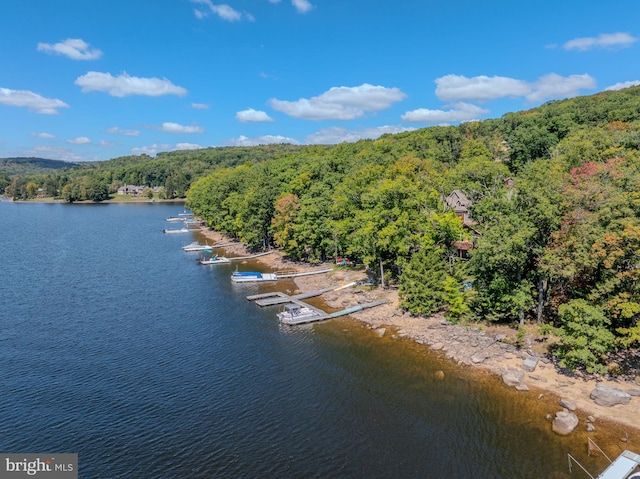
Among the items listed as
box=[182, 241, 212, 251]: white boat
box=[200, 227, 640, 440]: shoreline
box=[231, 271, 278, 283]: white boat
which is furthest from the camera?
box=[182, 241, 212, 251]: white boat

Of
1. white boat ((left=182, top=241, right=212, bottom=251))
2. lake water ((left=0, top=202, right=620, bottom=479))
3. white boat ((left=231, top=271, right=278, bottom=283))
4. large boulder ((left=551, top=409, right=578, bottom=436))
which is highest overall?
white boat ((left=182, top=241, right=212, bottom=251))

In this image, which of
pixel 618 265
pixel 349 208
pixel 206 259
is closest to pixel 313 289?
pixel 349 208

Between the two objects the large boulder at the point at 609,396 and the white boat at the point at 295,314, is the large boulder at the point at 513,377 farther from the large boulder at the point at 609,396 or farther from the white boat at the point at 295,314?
the white boat at the point at 295,314

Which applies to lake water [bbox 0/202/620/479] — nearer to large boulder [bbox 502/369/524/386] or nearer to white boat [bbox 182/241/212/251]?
large boulder [bbox 502/369/524/386]

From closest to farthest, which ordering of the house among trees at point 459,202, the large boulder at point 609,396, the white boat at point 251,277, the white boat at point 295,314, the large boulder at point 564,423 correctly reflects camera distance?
the large boulder at point 564,423 < the large boulder at point 609,396 < the white boat at point 295,314 < the white boat at point 251,277 < the house among trees at point 459,202

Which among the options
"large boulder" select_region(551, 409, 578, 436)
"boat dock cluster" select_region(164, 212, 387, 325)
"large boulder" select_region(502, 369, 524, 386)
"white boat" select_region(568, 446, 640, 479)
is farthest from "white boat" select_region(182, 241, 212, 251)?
"white boat" select_region(568, 446, 640, 479)

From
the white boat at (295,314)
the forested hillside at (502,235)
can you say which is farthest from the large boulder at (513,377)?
the white boat at (295,314)

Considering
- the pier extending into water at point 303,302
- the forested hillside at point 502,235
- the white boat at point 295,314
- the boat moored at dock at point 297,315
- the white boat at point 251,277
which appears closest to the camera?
the forested hillside at point 502,235

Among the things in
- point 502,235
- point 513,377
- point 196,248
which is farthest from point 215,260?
point 513,377
